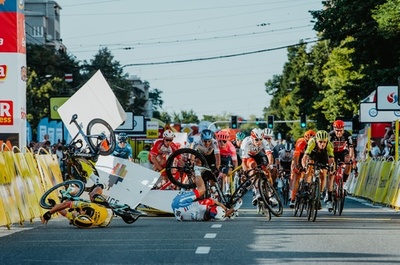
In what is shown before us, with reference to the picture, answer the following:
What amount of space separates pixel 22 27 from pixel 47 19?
442 ft

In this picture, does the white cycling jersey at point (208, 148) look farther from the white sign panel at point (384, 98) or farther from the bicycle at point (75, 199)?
the white sign panel at point (384, 98)

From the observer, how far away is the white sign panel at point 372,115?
45.6m

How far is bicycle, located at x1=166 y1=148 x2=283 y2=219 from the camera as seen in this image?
2233 centimetres

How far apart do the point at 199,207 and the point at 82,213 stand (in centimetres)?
269

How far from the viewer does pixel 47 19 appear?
163m

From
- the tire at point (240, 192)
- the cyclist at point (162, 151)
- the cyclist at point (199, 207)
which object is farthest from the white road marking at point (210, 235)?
the cyclist at point (162, 151)

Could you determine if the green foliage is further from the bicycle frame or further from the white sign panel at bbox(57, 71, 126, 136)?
the bicycle frame

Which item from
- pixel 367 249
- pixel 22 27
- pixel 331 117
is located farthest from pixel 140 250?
pixel 331 117

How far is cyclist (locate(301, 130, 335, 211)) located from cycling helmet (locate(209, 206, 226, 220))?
2.21 metres

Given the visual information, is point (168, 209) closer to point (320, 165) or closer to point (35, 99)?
point (320, 165)

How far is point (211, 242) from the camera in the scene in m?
16.4

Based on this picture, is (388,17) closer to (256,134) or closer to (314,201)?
(256,134)

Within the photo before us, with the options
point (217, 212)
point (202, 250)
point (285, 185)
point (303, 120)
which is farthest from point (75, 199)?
point (303, 120)

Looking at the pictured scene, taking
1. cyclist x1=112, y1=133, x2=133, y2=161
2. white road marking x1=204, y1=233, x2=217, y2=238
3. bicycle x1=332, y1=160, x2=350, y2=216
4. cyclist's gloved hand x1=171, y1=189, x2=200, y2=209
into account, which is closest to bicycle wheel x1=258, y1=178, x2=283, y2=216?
cyclist's gloved hand x1=171, y1=189, x2=200, y2=209
